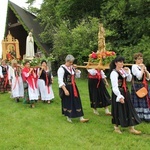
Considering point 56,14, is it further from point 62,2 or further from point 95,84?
point 95,84

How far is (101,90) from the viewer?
7.38 m

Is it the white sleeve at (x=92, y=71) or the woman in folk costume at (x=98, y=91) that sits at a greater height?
the white sleeve at (x=92, y=71)

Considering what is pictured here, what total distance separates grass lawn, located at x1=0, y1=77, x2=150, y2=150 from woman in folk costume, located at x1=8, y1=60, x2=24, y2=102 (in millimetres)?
1933

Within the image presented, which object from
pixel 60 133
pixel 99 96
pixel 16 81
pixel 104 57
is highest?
pixel 104 57

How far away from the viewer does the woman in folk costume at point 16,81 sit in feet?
32.2

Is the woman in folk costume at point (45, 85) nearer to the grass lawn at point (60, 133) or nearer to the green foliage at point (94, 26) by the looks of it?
the grass lawn at point (60, 133)

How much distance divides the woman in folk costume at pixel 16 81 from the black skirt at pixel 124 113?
5.09 metres

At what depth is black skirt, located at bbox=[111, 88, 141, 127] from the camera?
217 inches

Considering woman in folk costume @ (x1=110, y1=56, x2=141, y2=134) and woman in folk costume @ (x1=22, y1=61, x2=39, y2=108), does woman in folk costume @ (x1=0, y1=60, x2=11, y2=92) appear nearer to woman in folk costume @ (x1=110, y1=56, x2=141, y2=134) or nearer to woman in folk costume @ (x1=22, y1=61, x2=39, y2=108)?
woman in folk costume @ (x1=22, y1=61, x2=39, y2=108)

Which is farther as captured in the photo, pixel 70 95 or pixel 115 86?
pixel 70 95

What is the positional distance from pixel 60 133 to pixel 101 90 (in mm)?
2075

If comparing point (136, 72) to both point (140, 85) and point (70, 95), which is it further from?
point (70, 95)

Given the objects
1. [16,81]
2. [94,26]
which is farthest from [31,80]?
[94,26]

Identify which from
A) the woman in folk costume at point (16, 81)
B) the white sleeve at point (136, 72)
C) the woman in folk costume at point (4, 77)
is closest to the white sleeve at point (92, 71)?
the white sleeve at point (136, 72)
